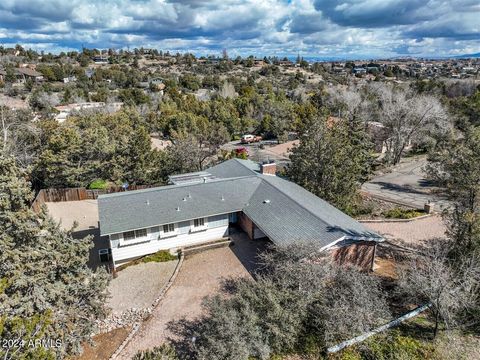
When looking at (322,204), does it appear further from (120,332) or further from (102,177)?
(102,177)

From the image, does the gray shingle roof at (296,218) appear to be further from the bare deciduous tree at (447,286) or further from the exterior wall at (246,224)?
the bare deciduous tree at (447,286)

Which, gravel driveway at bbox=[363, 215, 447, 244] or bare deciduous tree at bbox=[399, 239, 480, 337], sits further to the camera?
gravel driveway at bbox=[363, 215, 447, 244]

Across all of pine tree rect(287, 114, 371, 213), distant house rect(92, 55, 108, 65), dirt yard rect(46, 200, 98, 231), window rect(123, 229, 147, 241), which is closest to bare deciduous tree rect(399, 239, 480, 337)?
pine tree rect(287, 114, 371, 213)

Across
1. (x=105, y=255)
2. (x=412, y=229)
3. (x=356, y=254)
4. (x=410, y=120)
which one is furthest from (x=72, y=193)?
(x=410, y=120)

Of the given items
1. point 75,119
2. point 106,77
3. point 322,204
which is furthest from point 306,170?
point 106,77

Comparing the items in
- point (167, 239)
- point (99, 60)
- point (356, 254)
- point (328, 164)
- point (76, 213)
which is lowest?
point (76, 213)

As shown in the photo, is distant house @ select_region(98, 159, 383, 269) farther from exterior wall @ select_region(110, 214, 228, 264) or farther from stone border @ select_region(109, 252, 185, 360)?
stone border @ select_region(109, 252, 185, 360)

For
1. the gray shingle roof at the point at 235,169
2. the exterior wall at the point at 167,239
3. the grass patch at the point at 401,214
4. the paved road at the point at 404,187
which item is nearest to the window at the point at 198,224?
the exterior wall at the point at 167,239

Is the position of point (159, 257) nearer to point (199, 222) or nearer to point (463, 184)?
point (199, 222)
